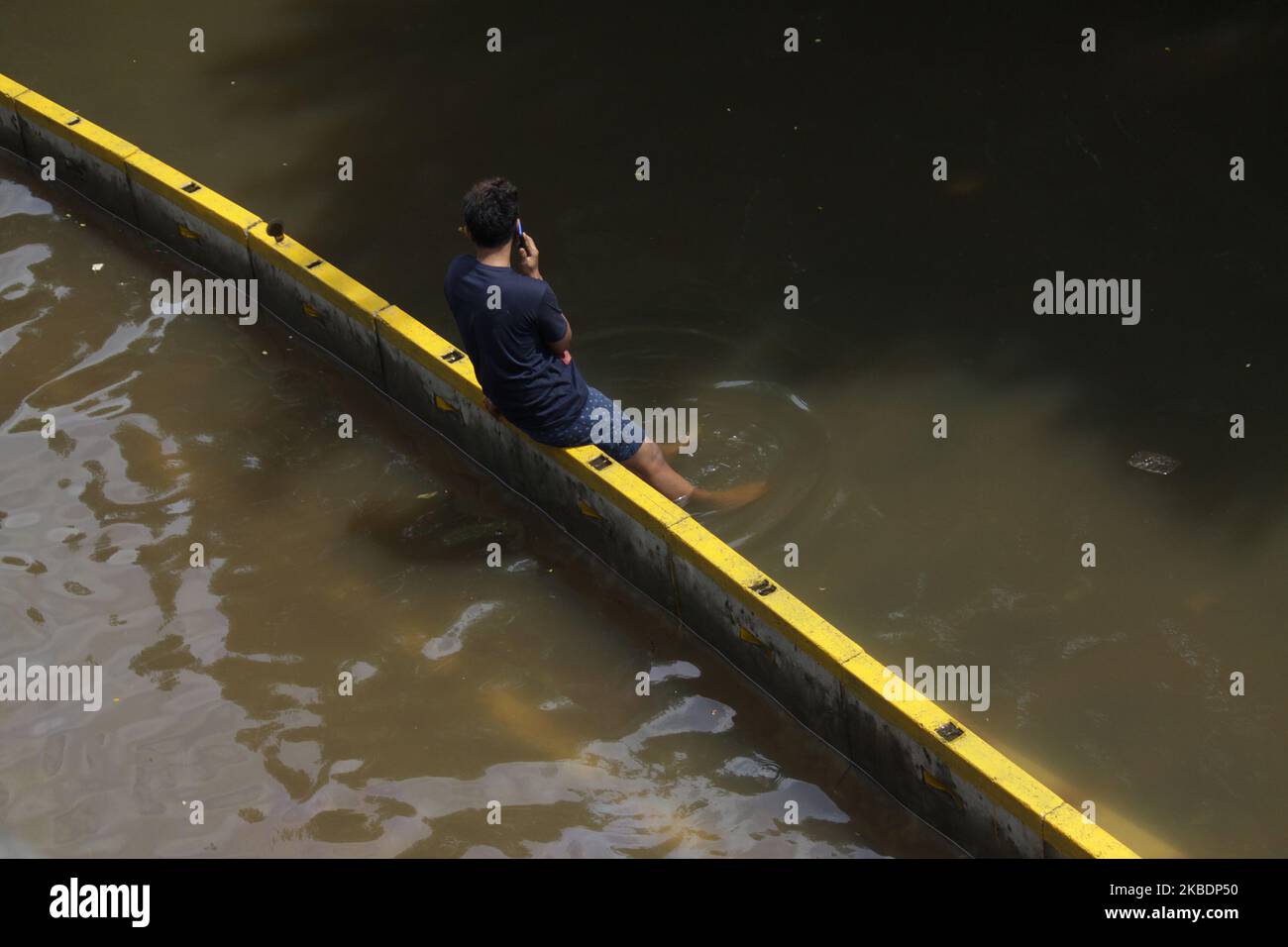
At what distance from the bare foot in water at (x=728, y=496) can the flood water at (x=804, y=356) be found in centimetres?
8

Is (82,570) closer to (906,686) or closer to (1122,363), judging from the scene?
(906,686)

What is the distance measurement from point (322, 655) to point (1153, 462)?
4.17m

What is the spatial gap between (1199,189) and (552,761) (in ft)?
18.4

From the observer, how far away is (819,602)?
7.98 metres

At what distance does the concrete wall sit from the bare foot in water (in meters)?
0.69


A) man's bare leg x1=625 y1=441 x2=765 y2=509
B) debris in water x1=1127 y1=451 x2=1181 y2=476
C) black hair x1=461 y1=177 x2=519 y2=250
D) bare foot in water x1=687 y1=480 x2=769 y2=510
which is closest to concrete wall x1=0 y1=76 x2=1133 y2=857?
man's bare leg x1=625 y1=441 x2=765 y2=509

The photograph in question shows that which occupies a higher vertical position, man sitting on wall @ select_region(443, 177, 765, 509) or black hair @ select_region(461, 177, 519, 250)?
black hair @ select_region(461, 177, 519, 250)

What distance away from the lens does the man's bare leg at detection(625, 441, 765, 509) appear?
Answer: 823 cm

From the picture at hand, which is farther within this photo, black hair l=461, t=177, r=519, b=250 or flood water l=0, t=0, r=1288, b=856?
flood water l=0, t=0, r=1288, b=856

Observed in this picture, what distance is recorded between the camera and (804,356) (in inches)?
369

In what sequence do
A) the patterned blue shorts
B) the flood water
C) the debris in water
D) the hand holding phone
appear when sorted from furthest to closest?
the debris in water < the patterned blue shorts < the hand holding phone < the flood water

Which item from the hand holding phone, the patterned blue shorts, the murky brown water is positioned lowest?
the murky brown water

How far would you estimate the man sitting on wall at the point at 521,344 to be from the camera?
7402mm

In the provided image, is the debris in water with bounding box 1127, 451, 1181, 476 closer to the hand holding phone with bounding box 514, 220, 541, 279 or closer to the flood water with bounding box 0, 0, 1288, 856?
the flood water with bounding box 0, 0, 1288, 856
